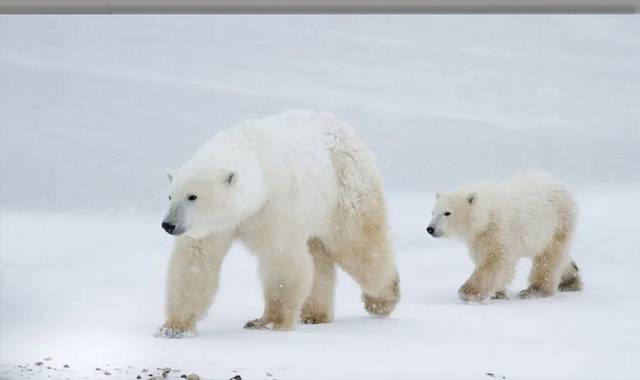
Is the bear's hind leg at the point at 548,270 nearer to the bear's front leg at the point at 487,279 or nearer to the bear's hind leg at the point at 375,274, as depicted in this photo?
the bear's front leg at the point at 487,279

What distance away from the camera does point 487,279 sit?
502 cm

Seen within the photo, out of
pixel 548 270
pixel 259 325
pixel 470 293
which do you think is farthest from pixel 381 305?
pixel 548 270

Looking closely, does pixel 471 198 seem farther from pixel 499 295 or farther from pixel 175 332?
pixel 175 332

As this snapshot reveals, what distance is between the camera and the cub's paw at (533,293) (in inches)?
208

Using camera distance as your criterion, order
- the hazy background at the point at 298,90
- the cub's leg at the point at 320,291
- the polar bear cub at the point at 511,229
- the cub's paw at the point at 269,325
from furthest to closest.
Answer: the polar bear cub at the point at 511,229 → the hazy background at the point at 298,90 → the cub's leg at the point at 320,291 → the cub's paw at the point at 269,325

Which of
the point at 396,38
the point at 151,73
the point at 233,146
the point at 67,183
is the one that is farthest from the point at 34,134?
the point at 396,38

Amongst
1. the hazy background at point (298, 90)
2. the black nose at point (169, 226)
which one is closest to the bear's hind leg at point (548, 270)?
the hazy background at point (298, 90)

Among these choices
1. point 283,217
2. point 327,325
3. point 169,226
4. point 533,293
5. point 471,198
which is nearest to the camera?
point 169,226

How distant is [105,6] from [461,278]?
2.22 metres

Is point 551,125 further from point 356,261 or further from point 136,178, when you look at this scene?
point 136,178

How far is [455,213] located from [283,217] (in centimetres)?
160

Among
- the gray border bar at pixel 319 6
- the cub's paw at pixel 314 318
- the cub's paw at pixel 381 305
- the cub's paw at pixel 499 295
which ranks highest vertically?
the gray border bar at pixel 319 6

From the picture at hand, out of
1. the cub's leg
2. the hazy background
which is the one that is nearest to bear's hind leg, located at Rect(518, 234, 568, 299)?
the hazy background

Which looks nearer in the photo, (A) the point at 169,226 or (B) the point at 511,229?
(A) the point at 169,226
